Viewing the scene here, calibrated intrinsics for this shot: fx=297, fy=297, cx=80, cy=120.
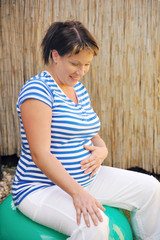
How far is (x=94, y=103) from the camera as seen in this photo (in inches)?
124

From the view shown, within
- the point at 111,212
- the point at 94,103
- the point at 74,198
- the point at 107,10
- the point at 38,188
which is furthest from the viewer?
the point at 94,103

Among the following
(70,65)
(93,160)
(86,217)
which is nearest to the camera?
(86,217)

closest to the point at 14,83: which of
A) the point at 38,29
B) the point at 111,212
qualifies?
the point at 38,29

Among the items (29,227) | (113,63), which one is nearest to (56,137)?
(29,227)

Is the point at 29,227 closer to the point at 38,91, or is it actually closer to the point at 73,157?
the point at 73,157

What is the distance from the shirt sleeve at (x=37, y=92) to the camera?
1.57m

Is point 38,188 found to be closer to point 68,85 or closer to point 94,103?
point 68,85

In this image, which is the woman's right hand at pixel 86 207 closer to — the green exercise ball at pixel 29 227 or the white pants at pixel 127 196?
the white pants at pixel 127 196

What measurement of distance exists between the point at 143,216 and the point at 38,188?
698 millimetres

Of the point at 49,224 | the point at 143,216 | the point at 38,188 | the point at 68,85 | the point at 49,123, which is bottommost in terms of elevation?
the point at 143,216

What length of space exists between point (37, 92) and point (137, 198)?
913 mm

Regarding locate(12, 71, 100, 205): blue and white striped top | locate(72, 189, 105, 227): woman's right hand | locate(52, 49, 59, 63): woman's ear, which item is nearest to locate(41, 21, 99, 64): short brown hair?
locate(52, 49, 59, 63): woman's ear

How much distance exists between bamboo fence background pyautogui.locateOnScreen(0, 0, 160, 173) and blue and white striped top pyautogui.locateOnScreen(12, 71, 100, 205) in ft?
4.45

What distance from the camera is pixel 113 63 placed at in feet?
9.92
